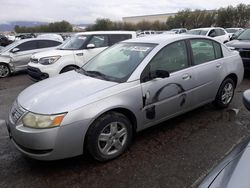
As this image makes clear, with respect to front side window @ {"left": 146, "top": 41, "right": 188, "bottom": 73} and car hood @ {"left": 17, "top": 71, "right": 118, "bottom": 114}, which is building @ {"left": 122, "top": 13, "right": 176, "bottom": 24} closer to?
front side window @ {"left": 146, "top": 41, "right": 188, "bottom": 73}

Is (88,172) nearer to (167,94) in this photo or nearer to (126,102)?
(126,102)

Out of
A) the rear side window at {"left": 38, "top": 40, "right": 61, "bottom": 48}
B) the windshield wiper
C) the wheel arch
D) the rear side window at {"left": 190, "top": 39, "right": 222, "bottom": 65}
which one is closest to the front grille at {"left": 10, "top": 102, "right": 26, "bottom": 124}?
the windshield wiper

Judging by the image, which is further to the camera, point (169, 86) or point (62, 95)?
point (169, 86)

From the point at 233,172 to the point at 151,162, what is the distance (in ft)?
5.92

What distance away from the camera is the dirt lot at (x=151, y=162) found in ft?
9.78

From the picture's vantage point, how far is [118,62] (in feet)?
13.2

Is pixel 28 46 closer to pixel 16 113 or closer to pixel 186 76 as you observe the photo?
pixel 16 113

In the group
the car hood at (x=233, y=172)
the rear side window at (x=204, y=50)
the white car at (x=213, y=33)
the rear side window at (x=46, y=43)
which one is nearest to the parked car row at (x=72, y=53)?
the rear side window at (x=46, y=43)

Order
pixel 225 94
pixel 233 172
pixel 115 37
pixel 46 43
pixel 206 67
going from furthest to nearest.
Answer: pixel 46 43 → pixel 115 37 → pixel 225 94 → pixel 206 67 → pixel 233 172

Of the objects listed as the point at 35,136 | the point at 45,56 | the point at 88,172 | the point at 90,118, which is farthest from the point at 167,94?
the point at 45,56

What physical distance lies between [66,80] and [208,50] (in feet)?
8.51

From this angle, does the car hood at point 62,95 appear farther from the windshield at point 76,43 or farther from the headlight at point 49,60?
the windshield at point 76,43

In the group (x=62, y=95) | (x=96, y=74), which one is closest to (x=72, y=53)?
(x=96, y=74)

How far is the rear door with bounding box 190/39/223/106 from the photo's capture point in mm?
4301
